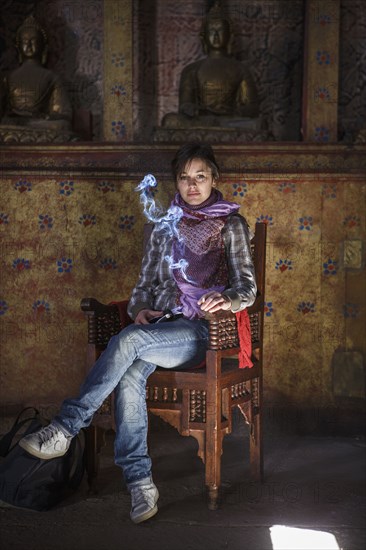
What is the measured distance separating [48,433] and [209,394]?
2.05ft

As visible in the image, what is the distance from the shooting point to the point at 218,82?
473cm

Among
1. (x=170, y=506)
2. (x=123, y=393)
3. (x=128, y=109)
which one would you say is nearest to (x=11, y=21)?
(x=128, y=109)

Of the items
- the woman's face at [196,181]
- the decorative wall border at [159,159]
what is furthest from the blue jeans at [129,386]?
the decorative wall border at [159,159]

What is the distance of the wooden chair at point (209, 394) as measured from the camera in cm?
280

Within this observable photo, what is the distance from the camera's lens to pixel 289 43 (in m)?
4.96

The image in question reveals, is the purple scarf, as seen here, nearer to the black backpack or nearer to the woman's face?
the woman's face

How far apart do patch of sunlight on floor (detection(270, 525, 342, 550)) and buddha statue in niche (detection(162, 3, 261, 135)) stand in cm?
279

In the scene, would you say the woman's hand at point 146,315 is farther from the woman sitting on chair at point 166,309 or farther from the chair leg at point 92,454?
the chair leg at point 92,454

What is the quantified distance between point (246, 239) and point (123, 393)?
86 cm

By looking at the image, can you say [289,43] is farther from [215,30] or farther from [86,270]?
[86,270]

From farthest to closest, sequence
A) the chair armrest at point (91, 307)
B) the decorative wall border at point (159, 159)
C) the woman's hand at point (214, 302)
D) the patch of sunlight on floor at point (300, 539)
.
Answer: the decorative wall border at point (159, 159) → the chair armrest at point (91, 307) → the woman's hand at point (214, 302) → the patch of sunlight on floor at point (300, 539)

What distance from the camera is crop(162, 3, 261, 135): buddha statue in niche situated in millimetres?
4715

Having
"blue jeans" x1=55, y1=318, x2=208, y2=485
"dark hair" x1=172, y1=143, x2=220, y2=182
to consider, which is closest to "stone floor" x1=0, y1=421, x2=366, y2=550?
"blue jeans" x1=55, y1=318, x2=208, y2=485

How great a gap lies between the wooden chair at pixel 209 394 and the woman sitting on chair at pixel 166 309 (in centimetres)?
9
